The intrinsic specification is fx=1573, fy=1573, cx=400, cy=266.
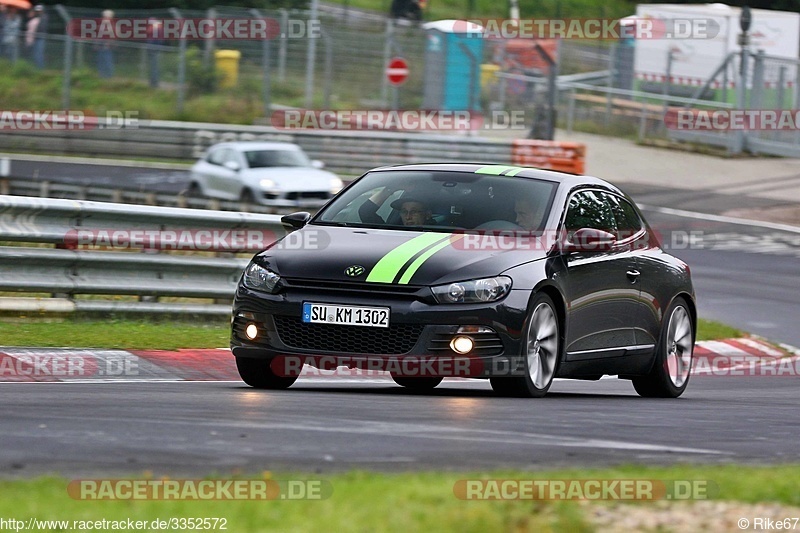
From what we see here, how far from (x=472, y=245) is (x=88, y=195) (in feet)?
56.4

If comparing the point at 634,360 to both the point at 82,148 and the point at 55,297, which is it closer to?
the point at 55,297

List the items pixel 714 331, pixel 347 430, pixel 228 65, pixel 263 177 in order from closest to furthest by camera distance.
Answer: pixel 347 430, pixel 714 331, pixel 263 177, pixel 228 65

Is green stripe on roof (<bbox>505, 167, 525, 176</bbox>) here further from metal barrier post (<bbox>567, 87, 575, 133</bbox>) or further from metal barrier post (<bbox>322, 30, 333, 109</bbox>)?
metal barrier post (<bbox>567, 87, 575, 133</bbox>)

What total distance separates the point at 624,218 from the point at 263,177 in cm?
1665

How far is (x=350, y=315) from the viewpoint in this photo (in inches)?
349

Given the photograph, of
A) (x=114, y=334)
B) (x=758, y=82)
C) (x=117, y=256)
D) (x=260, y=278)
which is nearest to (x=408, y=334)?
(x=260, y=278)

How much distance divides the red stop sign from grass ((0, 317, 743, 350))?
69.3 feet

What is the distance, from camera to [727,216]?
93.3ft

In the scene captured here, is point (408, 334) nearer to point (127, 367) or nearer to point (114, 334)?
point (127, 367)

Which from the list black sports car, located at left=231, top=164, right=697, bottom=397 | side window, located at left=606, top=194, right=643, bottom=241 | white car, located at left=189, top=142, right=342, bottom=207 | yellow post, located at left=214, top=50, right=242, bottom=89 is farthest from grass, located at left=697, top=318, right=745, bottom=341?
yellow post, located at left=214, top=50, right=242, bottom=89

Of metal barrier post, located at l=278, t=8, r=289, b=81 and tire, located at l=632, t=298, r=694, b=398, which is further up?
metal barrier post, located at l=278, t=8, r=289, b=81


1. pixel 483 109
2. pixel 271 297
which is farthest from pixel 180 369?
pixel 483 109

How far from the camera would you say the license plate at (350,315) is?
29.0 ft

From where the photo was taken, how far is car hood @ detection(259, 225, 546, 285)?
8.91 metres
